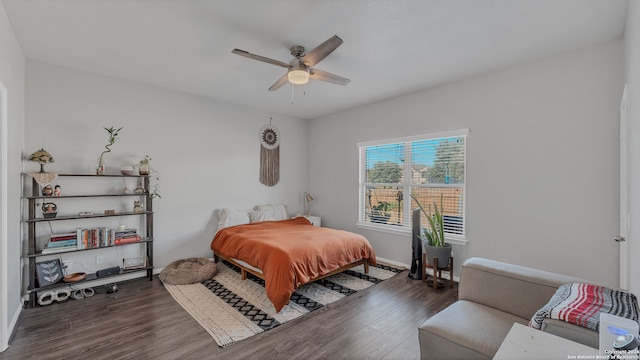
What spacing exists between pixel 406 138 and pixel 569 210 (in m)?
2.02

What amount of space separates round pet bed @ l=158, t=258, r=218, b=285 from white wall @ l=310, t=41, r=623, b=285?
3.28 m

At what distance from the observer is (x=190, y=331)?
2428 mm

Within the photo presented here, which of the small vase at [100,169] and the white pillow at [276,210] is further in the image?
the white pillow at [276,210]

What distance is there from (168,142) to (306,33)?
2.68 m

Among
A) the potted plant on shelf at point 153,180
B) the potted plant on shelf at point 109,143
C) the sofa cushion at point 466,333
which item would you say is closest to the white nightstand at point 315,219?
the potted plant on shelf at point 153,180

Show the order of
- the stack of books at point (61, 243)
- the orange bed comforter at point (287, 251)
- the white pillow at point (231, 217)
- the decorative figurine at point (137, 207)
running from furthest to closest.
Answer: the white pillow at point (231, 217)
the decorative figurine at point (137, 207)
the stack of books at point (61, 243)
the orange bed comforter at point (287, 251)

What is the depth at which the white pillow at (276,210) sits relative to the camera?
15.9ft

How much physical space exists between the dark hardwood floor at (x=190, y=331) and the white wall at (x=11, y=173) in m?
0.25

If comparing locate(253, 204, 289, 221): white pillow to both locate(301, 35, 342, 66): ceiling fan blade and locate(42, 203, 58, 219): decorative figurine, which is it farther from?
locate(301, 35, 342, 66): ceiling fan blade

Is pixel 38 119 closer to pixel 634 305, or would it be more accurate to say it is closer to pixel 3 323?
pixel 3 323

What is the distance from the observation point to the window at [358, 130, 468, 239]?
3.67 metres

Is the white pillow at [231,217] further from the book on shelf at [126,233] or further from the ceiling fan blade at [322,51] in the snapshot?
the ceiling fan blade at [322,51]

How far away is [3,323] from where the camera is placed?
6.89 feet

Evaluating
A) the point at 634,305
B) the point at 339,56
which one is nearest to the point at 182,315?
the point at 339,56
